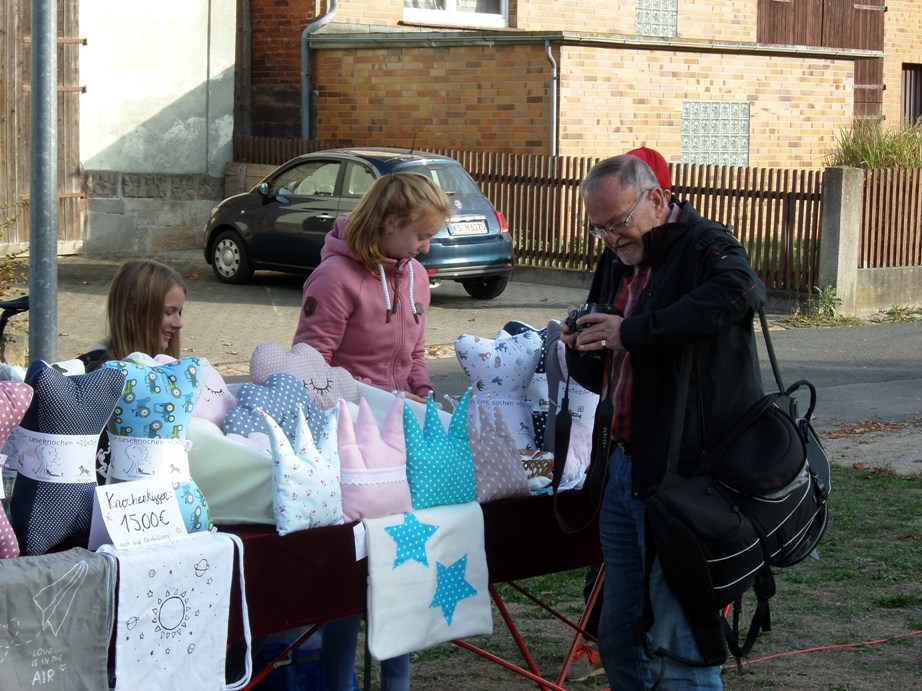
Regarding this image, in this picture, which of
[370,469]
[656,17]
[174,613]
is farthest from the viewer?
[656,17]

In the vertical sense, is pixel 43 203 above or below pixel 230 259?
above

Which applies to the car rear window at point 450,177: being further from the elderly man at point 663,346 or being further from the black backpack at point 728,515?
the black backpack at point 728,515

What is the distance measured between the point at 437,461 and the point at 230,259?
38.8ft

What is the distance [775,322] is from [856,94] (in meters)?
12.7

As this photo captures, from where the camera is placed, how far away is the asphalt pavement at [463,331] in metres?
10.6

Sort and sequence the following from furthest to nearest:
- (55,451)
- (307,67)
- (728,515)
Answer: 1. (307,67)
2. (728,515)
3. (55,451)

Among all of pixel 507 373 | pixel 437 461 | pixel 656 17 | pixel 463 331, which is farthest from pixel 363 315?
pixel 656 17

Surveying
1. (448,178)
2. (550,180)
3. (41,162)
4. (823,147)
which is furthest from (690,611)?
(823,147)

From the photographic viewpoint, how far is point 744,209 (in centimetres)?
1468

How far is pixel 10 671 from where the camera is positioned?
3021 millimetres

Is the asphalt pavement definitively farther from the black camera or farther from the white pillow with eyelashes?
the black camera

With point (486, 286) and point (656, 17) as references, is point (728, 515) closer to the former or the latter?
point (486, 286)

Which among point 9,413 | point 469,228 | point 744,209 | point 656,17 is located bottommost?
point 9,413

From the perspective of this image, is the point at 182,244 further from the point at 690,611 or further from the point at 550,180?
the point at 690,611
